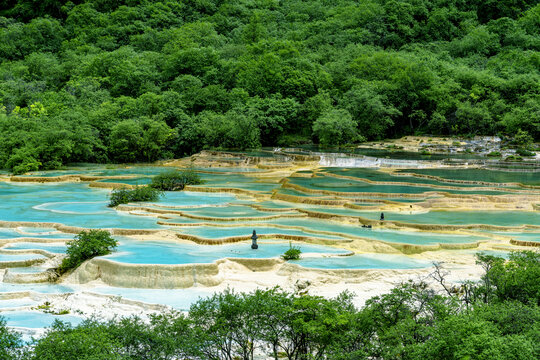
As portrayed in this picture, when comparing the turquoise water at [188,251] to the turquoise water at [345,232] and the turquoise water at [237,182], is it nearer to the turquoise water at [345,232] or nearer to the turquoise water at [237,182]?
the turquoise water at [345,232]

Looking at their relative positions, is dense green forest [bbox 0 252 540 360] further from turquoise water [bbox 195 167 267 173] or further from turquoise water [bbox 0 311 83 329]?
turquoise water [bbox 195 167 267 173]

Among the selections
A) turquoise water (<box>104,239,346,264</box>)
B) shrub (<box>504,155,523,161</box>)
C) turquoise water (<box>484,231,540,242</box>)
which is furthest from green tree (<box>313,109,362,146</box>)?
turquoise water (<box>104,239,346,264</box>)

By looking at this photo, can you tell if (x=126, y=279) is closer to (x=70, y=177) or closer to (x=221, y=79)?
(x=70, y=177)

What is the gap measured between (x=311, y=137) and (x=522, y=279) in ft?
143

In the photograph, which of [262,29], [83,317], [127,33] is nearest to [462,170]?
[83,317]

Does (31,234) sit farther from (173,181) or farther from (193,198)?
(173,181)

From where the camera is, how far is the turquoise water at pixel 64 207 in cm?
2361

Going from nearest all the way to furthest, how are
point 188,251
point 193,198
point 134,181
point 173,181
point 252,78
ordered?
1. point 188,251
2. point 193,198
3. point 173,181
4. point 134,181
5. point 252,78

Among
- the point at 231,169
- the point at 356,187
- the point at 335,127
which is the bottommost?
the point at 356,187

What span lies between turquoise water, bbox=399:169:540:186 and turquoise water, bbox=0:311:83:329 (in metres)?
25.0

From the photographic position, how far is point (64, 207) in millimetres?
26984

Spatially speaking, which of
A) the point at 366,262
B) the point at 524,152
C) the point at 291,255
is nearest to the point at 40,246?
the point at 291,255

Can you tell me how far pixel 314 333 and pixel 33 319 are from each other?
7.39m

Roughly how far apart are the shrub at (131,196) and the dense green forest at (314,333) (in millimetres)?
17001
